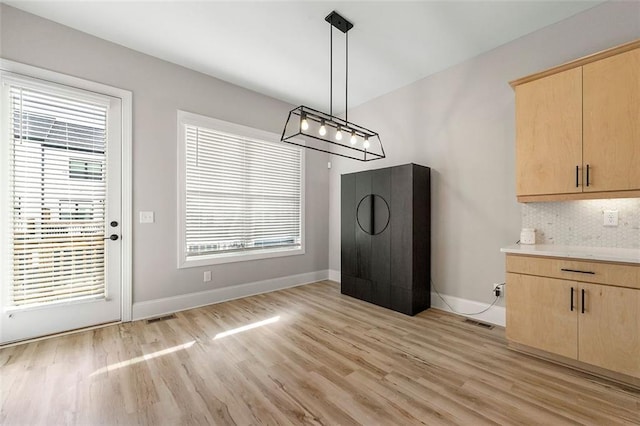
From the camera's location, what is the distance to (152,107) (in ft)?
10.5

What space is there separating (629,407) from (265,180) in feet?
13.8

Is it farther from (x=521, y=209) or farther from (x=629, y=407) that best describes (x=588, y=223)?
(x=629, y=407)

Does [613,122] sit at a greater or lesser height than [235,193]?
greater

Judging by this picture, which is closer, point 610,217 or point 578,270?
point 578,270

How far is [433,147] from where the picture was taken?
3555mm

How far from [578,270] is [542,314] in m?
0.45

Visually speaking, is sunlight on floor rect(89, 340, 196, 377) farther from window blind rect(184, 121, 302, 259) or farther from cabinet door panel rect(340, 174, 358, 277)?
cabinet door panel rect(340, 174, 358, 277)

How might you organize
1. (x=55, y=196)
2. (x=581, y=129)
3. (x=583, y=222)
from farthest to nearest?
(x=55, y=196), (x=583, y=222), (x=581, y=129)

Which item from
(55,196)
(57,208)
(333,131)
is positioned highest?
(333,131)

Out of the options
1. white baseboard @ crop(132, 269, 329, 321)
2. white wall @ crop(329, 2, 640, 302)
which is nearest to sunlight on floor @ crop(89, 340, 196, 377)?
white baseboard @ crop(132, 269, 329, 321)

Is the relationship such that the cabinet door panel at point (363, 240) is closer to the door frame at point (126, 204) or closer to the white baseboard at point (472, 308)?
the white baseboard at point (472, 308)

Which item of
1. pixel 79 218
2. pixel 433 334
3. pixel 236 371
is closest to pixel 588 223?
pixel 433 334

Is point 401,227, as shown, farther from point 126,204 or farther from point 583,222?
point 126,204

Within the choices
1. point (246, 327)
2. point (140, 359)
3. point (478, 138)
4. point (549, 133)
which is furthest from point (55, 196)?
point (549, 133)
